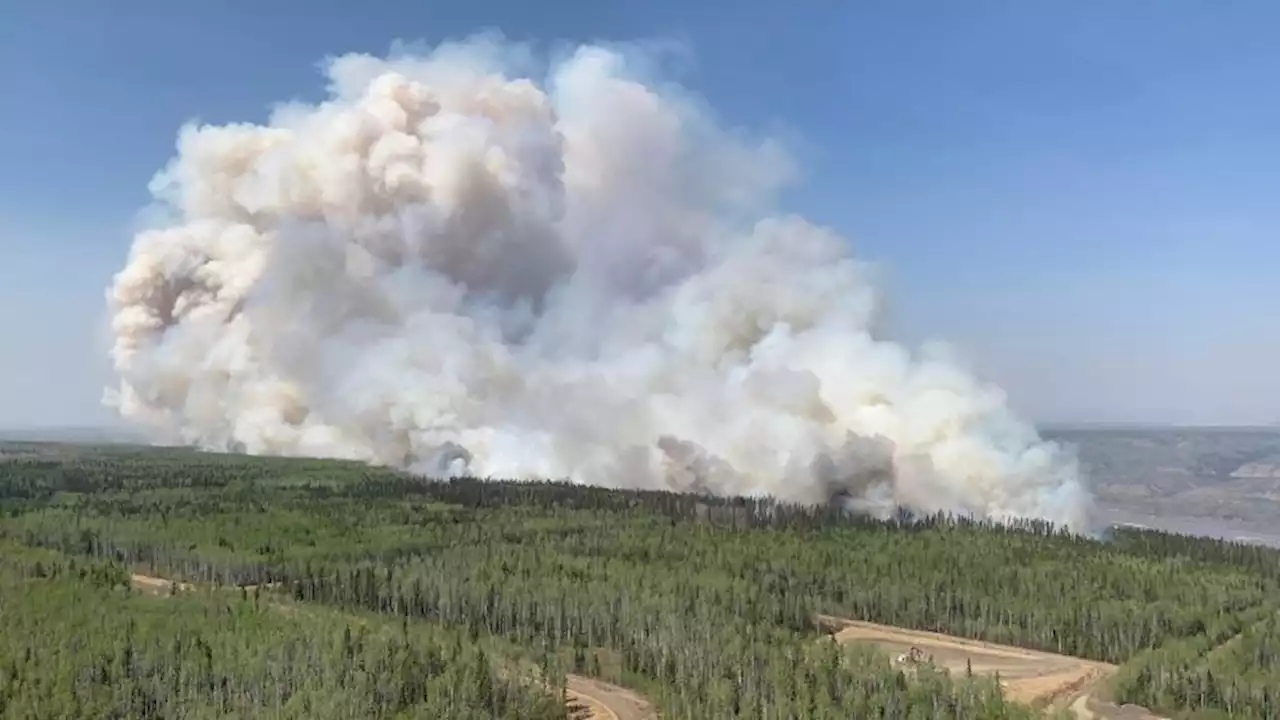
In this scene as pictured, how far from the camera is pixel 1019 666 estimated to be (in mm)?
68188

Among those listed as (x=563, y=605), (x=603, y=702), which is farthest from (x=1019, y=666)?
(x=563, y=605)

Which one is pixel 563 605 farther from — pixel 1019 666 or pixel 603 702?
pixel 1019 666

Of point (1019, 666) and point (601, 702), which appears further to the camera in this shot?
point (1019, 666)

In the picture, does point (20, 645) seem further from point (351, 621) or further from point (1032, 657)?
point (1032, 657)

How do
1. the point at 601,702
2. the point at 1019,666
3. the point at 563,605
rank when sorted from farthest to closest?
the point at 563,605
the point at 1019,666
the point at 601,702

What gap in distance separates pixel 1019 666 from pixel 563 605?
27591mm

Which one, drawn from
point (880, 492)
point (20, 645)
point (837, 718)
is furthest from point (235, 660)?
point (880, 492)

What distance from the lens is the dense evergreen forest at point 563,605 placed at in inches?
2072

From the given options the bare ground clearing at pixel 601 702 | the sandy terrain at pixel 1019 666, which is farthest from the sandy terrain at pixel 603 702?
the sandy terrain at pixel 1019 666

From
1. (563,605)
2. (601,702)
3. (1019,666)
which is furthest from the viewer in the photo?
(563,605)

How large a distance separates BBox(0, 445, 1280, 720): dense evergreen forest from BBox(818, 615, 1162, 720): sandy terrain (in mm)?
1781

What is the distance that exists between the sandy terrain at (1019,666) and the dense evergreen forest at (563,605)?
178 cm

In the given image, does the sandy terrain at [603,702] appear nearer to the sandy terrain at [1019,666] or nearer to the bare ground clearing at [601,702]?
the bare ground clearing at [601,702]

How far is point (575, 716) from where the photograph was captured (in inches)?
2105
